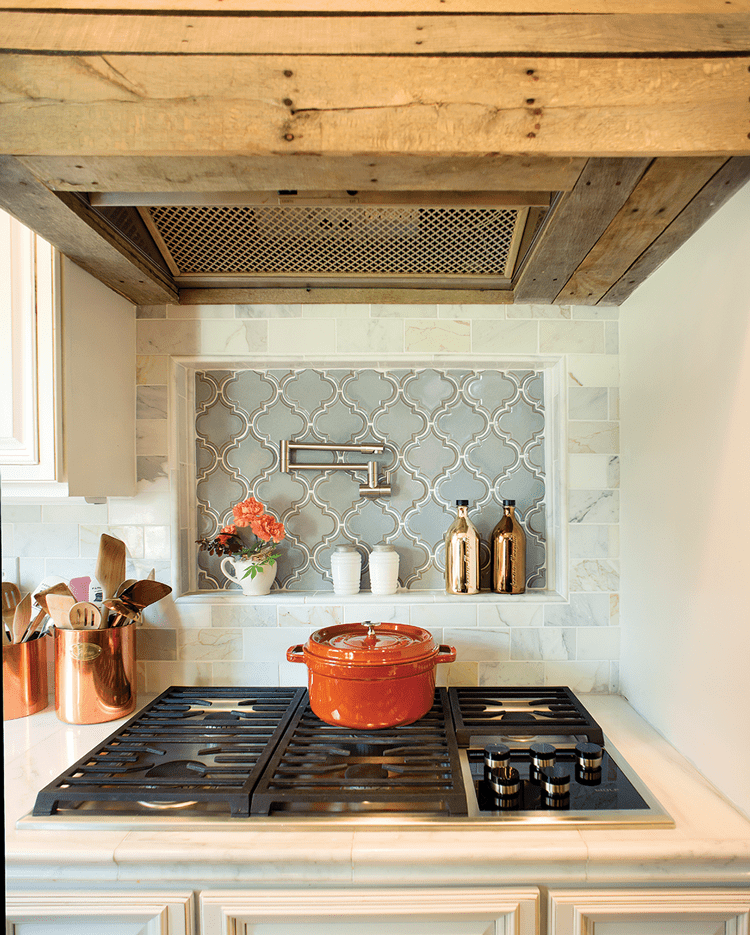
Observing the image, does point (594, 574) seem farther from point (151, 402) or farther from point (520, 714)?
point (151, 402)

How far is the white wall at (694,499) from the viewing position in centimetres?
120

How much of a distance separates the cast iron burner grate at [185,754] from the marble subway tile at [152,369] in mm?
856

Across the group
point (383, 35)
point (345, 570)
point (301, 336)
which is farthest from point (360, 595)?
point (383, 35)

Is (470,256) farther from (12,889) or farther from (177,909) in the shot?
(12,889)

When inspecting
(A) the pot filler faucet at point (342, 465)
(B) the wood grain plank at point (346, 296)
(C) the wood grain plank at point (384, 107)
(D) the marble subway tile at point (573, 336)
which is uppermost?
(C) the wood grain plank at point (384, 107)

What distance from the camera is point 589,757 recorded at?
4.31ft

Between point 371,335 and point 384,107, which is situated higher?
point 384,107

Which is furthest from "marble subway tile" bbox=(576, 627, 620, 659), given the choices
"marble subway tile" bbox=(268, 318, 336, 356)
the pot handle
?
"marble subway tile" bbox=(268, 318, 336, 356)

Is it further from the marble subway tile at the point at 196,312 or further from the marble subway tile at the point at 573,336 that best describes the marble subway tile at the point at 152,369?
the marble subway tile at the point at 573,336

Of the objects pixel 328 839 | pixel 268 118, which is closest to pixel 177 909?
pixel 328 839

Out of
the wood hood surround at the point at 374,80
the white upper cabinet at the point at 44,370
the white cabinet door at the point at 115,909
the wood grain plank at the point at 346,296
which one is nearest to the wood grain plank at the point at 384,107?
the wood hood surround at the point at 374,80

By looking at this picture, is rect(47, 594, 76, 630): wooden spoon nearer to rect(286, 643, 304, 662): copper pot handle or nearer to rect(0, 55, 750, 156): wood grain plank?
rect(286, 643, 304, 662): copper pot handle

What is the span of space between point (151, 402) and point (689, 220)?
1.40 m

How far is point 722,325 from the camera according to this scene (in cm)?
126
